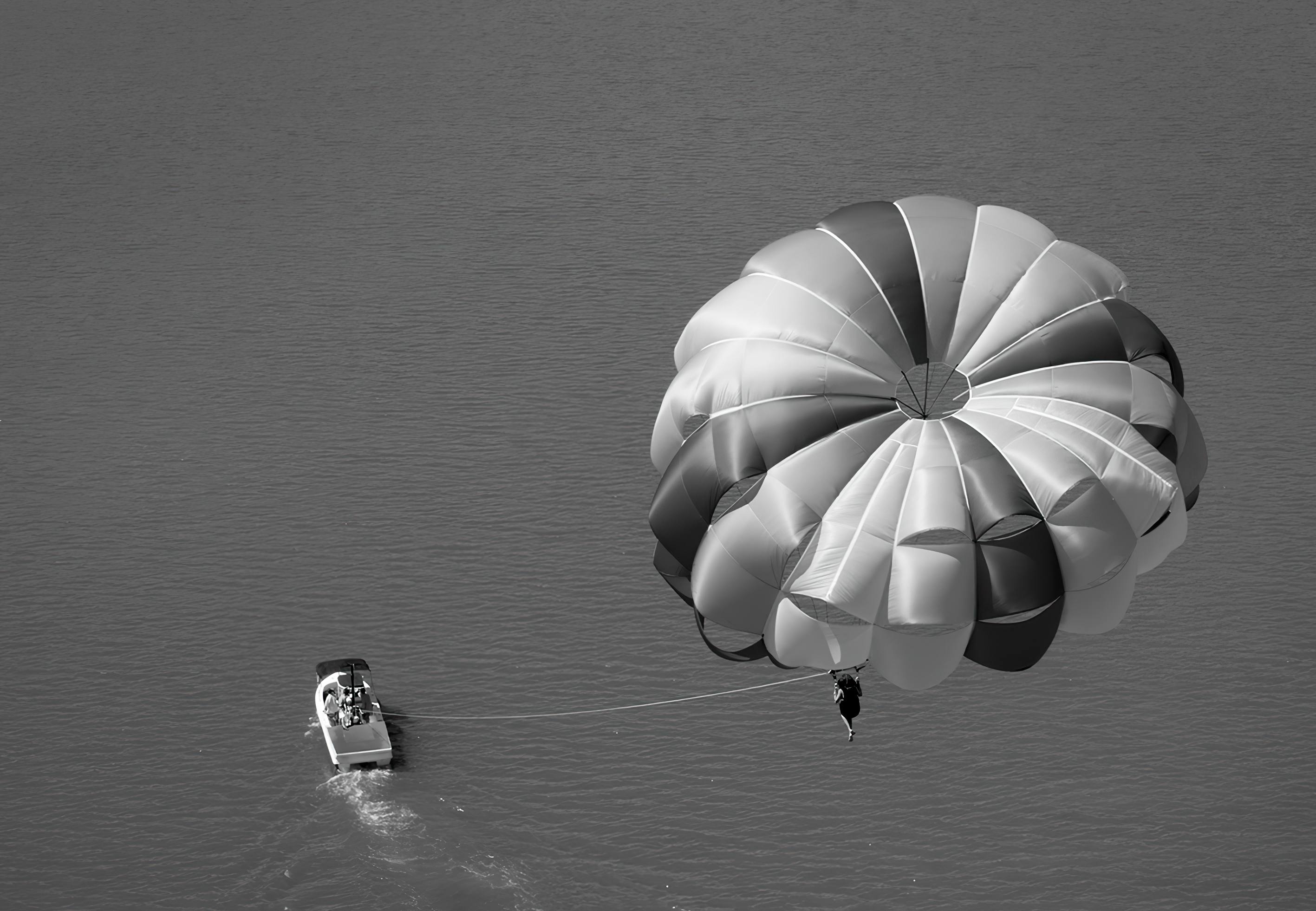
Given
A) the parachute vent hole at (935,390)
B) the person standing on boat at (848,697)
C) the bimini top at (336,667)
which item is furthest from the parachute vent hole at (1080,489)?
the parachute vent hole at (935,390)

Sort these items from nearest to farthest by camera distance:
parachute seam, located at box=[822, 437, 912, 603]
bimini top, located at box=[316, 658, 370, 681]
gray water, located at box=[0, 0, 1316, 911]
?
parachute seam, located at box=[822, 437, 912, 603], gray water, located at box=[0, 0, 1316, 911], bimini top, located at box=[316, 658, 370, 681]

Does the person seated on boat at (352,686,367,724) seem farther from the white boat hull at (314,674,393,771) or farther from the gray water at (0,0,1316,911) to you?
the gray water at (0,0,1316,911)

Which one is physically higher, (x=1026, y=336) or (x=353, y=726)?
(x=1026, y=336)

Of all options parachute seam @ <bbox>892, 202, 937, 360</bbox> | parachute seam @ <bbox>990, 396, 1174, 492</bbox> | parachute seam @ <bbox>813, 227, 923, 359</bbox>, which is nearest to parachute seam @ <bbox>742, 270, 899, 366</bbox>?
parachute seam @ <bbox>813, 227, 923, 359</bbox>

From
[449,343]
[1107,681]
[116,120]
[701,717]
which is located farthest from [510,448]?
[116,120]

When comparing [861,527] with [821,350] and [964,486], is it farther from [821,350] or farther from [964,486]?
[821,350]

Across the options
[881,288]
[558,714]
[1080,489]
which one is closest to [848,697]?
[1080,489]
